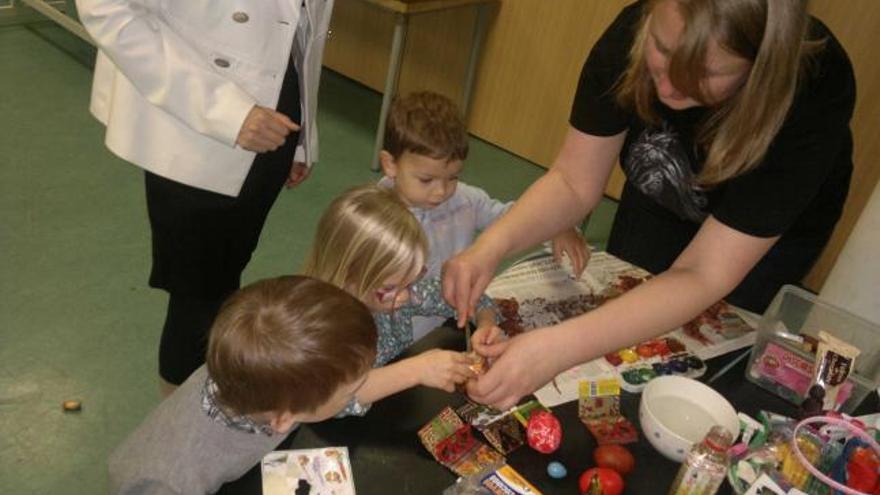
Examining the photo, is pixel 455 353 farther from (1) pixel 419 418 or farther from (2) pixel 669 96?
(2) pixel 669 96

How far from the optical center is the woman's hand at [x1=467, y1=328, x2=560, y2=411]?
0.99 meters

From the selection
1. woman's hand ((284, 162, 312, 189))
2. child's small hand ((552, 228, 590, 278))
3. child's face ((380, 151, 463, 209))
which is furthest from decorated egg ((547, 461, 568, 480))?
woman's hand ((284, 162, 312, 189))

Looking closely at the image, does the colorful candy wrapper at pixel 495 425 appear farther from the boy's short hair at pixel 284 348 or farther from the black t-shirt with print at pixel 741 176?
the black t-shirt with print at pixel 741 176

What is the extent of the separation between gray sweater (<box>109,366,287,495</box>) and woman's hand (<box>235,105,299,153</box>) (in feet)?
1.47

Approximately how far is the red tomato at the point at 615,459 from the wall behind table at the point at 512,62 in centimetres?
222

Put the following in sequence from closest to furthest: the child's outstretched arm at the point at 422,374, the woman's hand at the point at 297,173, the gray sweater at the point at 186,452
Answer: the gray sweater at the point at 186,452 → the child's outstretched arm at the point at 422,374 → the woman's hand at the point at 297,173

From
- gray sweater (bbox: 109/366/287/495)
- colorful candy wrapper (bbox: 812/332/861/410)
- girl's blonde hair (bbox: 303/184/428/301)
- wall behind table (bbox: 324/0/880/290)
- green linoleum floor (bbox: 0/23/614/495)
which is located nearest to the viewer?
gray sweater (bbox: 109/366/287/495)

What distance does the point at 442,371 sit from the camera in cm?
105

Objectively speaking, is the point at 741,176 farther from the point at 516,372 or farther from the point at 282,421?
the point at 282,421

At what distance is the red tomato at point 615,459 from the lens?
3.22 feet

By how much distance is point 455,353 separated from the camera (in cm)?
107

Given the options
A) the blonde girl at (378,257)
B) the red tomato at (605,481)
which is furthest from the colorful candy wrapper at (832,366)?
the blonde girl at (378,257)

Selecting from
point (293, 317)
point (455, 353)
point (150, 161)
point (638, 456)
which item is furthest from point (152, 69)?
point (638, 456)

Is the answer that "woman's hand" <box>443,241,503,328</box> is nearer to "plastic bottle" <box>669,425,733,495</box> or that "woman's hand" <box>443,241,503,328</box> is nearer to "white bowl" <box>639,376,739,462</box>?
"white bowl" <box>639,376,739,462</box>
